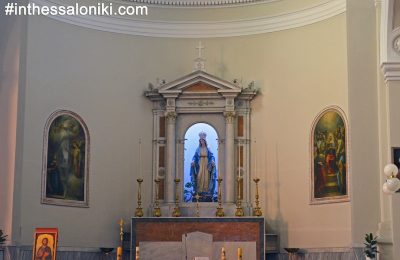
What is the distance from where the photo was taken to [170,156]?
758 inches

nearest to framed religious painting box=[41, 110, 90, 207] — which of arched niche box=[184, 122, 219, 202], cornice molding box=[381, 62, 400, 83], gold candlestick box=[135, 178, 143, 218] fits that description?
gold candlestick box=[135, 178, 143, 218]

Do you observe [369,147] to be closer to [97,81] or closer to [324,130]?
[324,130]

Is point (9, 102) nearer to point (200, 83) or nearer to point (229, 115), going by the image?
point (200, 83)

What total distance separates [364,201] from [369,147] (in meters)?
1.11

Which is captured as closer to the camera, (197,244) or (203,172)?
(197,244)

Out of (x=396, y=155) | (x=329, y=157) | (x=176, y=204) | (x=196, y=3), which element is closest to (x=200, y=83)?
(x=196, y=3)

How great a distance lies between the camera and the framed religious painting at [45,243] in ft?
46.8

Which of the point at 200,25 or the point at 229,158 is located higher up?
the point at 200,25

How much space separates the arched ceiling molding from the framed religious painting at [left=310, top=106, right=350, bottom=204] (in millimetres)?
Answer: 2409

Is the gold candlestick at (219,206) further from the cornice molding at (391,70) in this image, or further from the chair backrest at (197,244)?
the cornice molding at (391,70)

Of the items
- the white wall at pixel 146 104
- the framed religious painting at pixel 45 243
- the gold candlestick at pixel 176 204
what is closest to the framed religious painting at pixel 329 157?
the white wall at pixel 146 104

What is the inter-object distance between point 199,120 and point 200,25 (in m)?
2.44

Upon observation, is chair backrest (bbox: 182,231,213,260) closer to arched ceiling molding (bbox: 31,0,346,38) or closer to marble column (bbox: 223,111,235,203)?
marble column (bbox: 223,111,235,203)

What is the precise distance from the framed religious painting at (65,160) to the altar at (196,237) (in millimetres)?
1631
